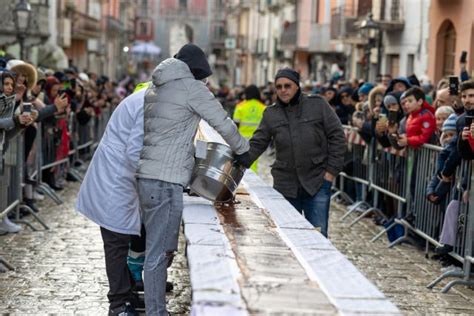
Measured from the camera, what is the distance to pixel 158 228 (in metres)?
7.48

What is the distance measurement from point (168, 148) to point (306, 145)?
252cm

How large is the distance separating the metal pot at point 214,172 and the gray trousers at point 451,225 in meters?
3.28

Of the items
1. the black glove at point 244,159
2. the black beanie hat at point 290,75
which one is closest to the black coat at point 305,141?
the black beanie hat at point 290,75

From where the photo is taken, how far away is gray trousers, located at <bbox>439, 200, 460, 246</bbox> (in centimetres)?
1089

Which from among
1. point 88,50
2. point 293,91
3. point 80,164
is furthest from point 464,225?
point 88,50

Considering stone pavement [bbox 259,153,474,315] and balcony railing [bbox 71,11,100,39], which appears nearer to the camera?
stone pavement [bbox 259,153,474,315]

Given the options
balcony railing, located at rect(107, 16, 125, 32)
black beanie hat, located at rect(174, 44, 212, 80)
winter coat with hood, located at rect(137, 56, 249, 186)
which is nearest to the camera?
winter coat with hood, located at rect(137, 56, 249, 186)

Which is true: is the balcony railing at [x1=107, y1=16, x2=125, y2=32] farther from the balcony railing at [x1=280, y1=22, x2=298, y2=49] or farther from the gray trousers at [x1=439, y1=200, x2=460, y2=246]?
the gray trousers at [x1=439, y1=200, x2=460, y2=246]

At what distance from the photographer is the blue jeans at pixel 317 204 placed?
983cm

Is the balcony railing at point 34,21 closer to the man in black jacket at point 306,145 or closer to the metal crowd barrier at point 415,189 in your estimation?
the metal crowd barrier at point 415,189

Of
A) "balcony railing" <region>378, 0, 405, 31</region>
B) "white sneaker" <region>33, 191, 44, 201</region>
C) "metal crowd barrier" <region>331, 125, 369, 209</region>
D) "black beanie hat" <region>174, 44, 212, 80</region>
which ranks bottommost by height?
"white sneaker" <region>33, 191, 44, 201</region>

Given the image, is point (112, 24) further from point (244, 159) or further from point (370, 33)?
point (244, 159)

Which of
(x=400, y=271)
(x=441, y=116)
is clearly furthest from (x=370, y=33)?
(x=400, y=271)

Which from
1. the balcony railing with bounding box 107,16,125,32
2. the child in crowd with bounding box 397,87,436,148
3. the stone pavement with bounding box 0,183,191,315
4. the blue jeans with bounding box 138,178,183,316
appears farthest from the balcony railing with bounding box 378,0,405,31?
the balcony railing with bounding box 107,16,125,32
